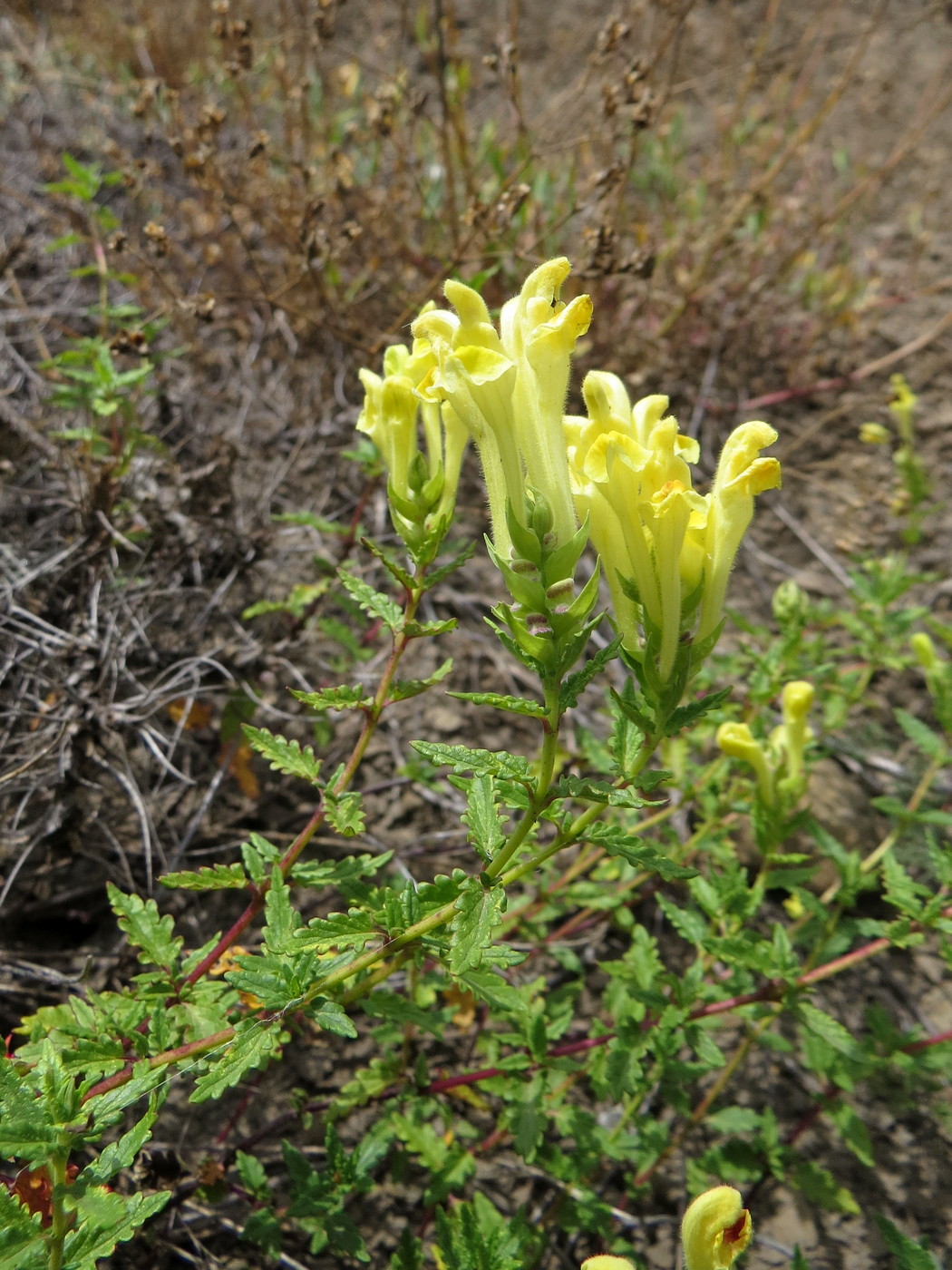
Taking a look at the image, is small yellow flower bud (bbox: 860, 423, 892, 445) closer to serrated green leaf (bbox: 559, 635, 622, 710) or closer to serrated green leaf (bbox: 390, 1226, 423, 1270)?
serrated green leaf (bbox: 559, 635, 622, 710)

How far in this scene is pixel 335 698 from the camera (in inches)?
61.9

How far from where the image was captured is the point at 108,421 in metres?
2.88

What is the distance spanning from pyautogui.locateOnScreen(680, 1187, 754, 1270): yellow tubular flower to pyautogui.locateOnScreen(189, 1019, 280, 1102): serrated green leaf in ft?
2.31

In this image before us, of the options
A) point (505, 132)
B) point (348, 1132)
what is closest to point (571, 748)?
point (348, 1132)

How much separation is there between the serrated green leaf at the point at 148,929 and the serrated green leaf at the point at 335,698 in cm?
52

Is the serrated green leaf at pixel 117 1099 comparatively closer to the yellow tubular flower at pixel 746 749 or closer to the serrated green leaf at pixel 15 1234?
the serrated green leaf at pixel 15 1234

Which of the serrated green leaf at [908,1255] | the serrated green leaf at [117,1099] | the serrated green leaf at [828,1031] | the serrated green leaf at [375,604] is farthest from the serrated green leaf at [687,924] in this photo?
the serrated green leaf at [117,1099]

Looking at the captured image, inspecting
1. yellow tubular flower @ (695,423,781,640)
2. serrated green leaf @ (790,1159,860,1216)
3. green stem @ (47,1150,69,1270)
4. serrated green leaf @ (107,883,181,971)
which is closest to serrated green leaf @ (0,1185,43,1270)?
green stem @ (47,1150,69,1270)

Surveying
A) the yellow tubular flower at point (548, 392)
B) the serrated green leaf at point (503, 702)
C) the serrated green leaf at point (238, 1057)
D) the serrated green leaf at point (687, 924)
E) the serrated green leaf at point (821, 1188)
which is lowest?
the serrated green leaf at point (821, 1188)

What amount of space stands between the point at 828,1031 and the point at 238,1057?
128cm

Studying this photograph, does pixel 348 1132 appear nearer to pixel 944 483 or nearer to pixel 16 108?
pixel 944 483

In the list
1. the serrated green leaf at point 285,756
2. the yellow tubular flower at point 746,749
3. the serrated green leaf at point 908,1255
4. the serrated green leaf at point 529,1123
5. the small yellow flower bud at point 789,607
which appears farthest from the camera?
the small yellow flower bud at point 789,607

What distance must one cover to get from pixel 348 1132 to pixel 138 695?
1.32 metres

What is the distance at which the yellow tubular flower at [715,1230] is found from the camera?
1318 mm
